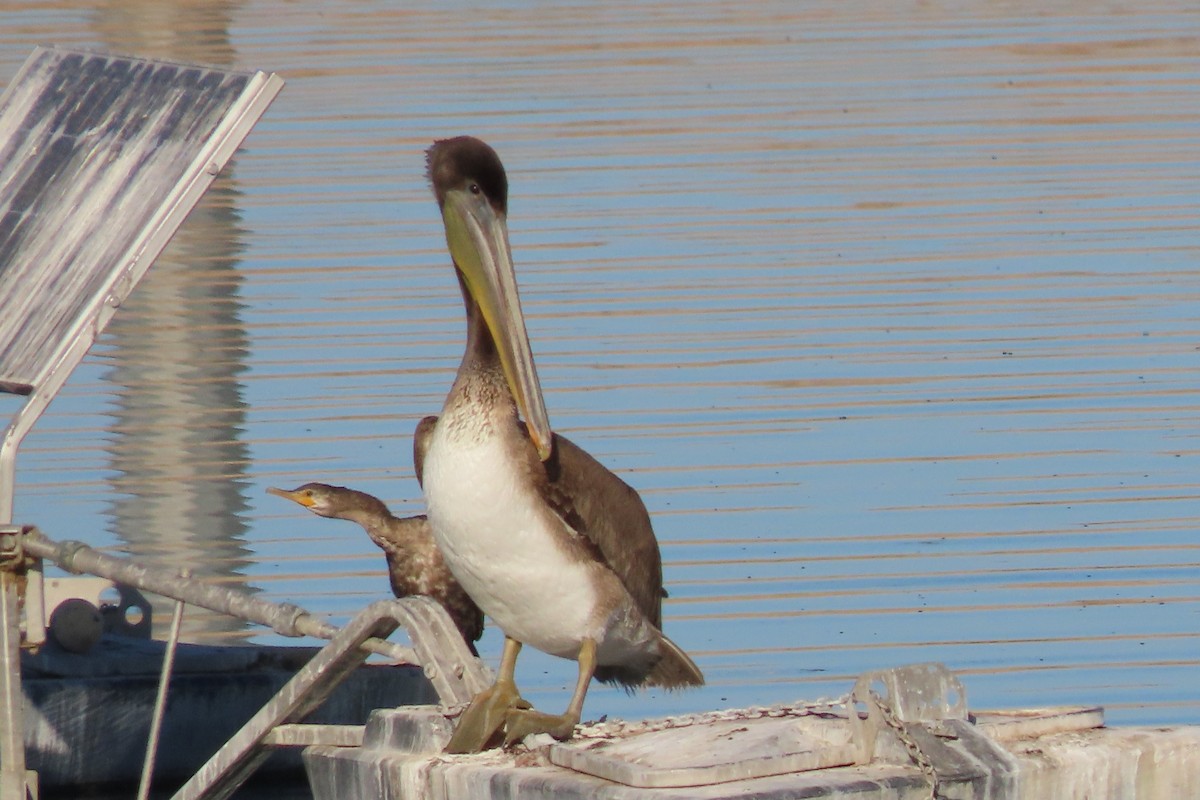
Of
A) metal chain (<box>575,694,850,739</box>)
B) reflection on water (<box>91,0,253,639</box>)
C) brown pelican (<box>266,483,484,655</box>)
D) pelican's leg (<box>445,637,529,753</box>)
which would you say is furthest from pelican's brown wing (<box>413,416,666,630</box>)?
A: reflection on water (<box>91,0,253,639</box>)

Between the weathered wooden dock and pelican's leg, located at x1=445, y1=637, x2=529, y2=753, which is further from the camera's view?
pelican's leg, located at x1=445, y1=637, x2=529, y2=753

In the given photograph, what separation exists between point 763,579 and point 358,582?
3.83 feet

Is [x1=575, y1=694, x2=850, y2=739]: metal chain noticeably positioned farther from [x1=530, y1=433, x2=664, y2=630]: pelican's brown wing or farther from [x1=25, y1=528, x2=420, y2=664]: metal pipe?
[x1=530, y1=433, x2=664, y2=630]: pelican's brown wing

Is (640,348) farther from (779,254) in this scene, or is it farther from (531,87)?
(531,87)

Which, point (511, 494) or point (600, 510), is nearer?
point (511, 494)

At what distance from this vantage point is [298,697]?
385cm

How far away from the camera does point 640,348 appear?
983cm

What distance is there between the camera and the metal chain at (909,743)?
10.2ft

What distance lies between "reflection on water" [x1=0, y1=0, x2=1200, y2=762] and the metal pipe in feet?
6.73

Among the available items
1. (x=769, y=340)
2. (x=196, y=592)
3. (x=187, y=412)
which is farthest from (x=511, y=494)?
(x=769, y=340)

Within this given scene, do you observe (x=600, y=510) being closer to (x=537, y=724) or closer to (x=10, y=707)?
(x=537, y=724)

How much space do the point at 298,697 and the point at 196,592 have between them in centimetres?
29

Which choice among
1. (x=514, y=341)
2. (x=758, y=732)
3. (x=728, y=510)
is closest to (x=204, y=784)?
(x=514, y=341)

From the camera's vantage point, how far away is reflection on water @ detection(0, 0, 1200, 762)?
22.4ft
